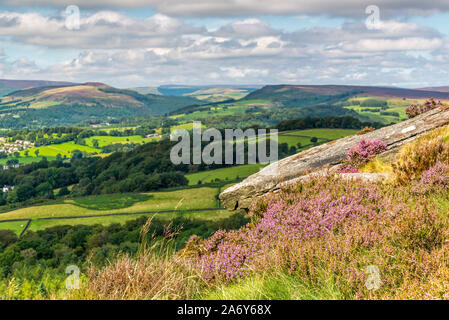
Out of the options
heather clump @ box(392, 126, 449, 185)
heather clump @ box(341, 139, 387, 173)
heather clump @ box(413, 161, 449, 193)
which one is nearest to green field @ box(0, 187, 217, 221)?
heather clump @ box(341, 139, 387, 173)

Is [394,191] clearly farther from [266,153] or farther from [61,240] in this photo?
[266,153]

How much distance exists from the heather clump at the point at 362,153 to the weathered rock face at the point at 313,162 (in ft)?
0.96

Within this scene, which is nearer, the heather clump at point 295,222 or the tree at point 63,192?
the heather clump at point 295,222

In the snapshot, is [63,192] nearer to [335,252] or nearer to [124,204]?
[124,204]

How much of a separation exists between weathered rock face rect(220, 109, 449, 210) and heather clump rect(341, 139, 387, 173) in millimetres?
293

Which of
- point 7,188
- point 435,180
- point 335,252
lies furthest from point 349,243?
point 7,188

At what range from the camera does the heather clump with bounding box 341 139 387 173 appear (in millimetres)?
10773

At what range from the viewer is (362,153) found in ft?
36.1

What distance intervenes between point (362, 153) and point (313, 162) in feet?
5.59

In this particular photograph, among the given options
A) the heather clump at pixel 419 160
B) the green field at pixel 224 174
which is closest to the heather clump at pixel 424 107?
the heather clump at pixel 419 160

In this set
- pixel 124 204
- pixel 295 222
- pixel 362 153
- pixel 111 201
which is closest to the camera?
pixel 295 222

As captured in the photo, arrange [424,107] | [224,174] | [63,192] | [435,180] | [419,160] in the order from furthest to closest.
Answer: [63,192] < [224,174] < [424,107] < [419,160] < [435,180]

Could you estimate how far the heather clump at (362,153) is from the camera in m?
10.8

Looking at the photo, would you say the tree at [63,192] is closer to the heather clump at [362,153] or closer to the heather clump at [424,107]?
the heather clump at [424,107]
